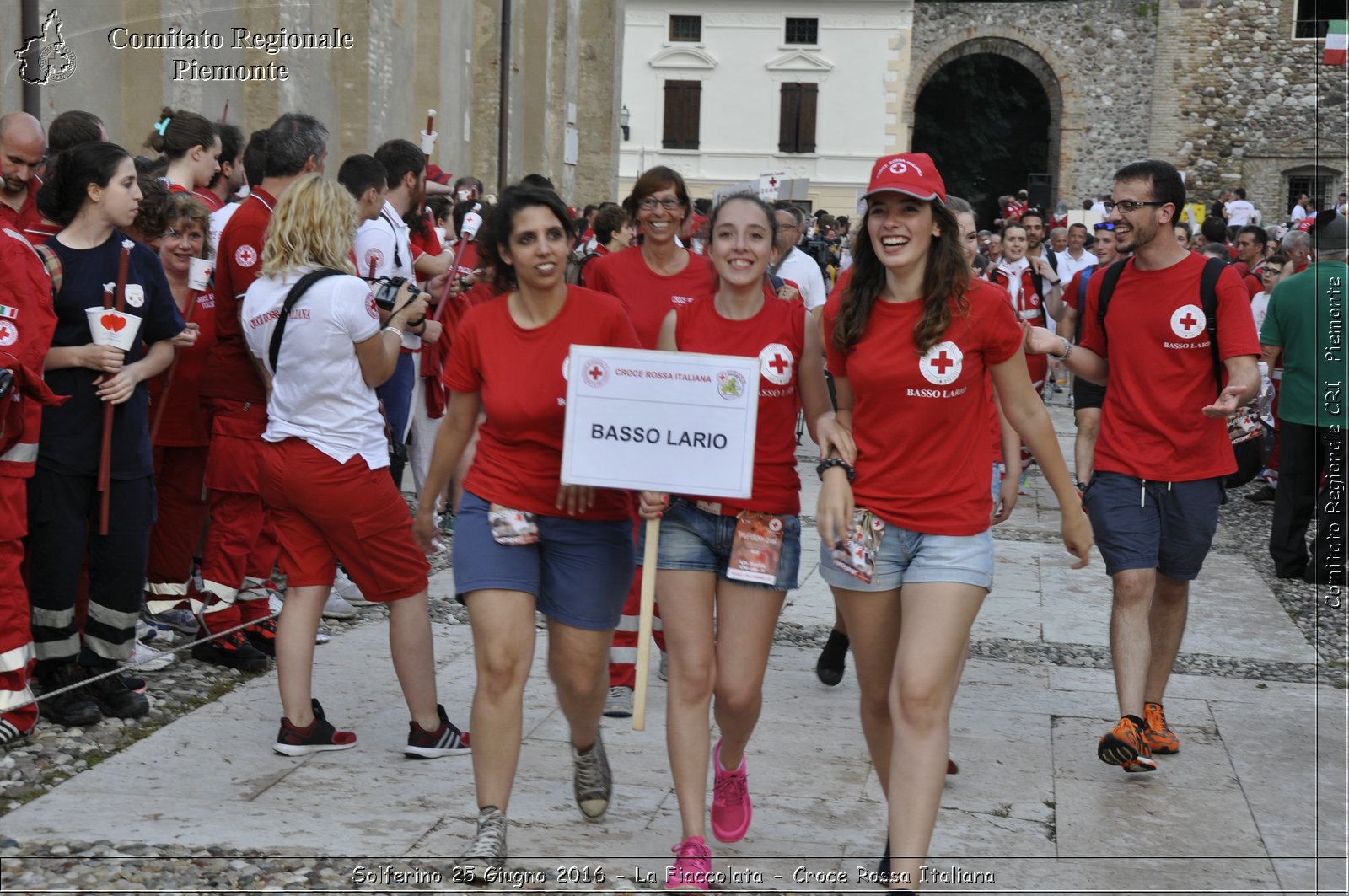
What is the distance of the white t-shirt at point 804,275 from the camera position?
31.4 ft

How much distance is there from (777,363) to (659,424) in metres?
0.53

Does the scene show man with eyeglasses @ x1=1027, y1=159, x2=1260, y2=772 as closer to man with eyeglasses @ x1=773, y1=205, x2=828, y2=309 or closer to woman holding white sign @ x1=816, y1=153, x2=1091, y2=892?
woman holding white sign @ x1=816, y1=153, x2=1091, y2=892

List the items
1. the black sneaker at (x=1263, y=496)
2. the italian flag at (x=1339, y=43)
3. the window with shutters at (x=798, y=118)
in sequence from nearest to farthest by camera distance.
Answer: the black sneaker at (x=1263, y=496), the italian flag at (x=1339, y=43), the window with shutters at (x=798, y=118)

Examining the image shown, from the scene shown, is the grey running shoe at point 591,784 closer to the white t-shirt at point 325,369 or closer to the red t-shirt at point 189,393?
the white t-shirt at point 325,369

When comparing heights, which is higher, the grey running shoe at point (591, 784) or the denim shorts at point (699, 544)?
the denim shorts at point (699, 544)

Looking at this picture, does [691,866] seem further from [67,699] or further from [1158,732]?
[67,699]

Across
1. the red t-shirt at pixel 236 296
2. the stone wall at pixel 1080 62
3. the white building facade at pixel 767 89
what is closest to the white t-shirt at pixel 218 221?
the red t-shirt at pixel 236 296

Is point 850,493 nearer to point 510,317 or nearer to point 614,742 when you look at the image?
point 510,317

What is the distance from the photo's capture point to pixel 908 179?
4.23 metres

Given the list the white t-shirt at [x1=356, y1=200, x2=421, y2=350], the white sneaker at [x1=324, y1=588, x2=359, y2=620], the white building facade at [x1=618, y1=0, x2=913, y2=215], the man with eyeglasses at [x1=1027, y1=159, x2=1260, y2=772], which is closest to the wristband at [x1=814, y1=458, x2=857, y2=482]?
the man with eyeglasses at [x1=1027, y1=159, x2=1260, y2=772]

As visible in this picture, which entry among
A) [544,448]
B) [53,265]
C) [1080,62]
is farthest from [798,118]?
[544,448]

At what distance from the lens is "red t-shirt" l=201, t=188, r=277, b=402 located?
6.45 metres

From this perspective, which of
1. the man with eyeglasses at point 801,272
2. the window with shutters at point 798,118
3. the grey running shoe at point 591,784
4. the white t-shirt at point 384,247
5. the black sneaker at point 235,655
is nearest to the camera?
the grey running shoe at point 591,784

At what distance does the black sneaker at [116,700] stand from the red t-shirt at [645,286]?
2394 mm
